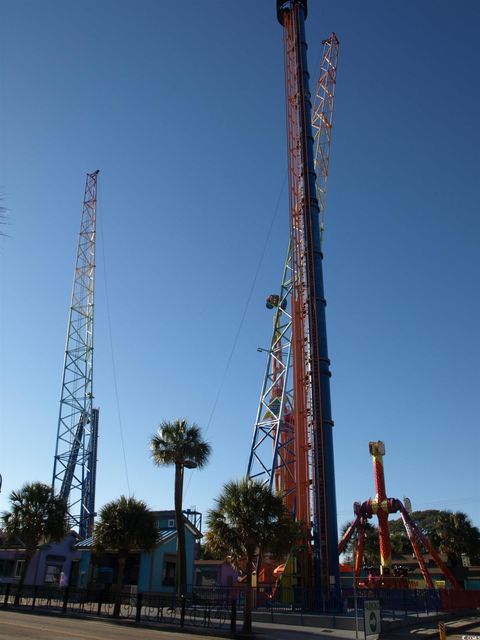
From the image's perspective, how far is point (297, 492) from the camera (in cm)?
4359

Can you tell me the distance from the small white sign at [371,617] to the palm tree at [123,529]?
694 inches

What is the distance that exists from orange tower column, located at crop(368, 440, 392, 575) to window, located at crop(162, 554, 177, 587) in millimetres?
22559

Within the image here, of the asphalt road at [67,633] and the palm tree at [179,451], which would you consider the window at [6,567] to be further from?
the asphalt road at [67,633]

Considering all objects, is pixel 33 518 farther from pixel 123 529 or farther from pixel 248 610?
pixel 248 610

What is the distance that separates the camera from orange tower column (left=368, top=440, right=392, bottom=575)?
55.5 m

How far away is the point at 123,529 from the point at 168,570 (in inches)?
538

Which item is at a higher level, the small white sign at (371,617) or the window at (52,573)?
the window at (52,573)

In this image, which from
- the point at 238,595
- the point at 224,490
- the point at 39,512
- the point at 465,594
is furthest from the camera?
the point at 39,512

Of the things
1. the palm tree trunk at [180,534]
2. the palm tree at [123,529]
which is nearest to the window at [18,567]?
the palm tree trunk at [180,534]

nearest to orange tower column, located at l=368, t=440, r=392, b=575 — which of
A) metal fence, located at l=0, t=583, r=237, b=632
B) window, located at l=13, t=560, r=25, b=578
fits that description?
metal fence, located at l=0, t=583, r=237, b=632

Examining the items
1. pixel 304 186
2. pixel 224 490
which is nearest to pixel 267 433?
pixel 224 490

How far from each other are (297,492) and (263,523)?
57.7 ft

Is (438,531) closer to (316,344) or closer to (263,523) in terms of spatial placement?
(316,344)

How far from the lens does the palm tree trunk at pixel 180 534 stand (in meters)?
35.7
